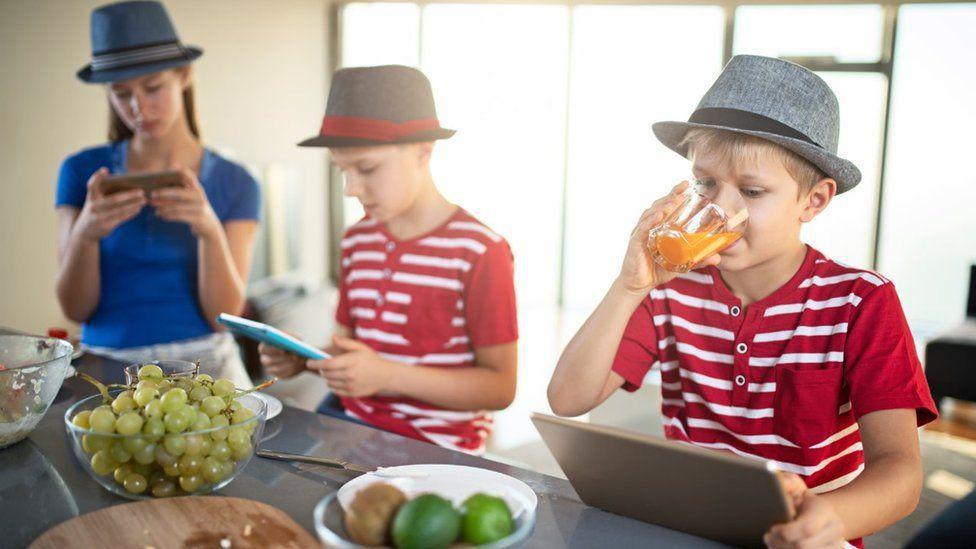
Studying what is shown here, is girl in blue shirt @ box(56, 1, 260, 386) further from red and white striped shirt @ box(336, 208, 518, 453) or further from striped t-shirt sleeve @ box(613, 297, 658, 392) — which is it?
striped t-shirt sleeve @ box(613, 297, 658, 392)

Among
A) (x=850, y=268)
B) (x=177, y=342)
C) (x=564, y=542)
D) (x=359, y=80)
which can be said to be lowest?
(x=177, y=342)

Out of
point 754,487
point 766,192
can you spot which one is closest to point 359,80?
point 766,192

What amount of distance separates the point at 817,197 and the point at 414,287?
2.92 ft

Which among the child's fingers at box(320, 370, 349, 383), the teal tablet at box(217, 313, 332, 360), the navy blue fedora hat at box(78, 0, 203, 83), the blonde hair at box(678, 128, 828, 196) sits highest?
the navy blue fedora hat at box(78, 0, 203, 83)

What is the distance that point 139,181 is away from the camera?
187 centimetres

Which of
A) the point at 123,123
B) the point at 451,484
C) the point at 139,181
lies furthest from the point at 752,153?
the point at 123,123

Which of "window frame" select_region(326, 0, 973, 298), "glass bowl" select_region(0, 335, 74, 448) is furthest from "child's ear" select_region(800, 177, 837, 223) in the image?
"window frame" select_region(326, 0, 973, 298)

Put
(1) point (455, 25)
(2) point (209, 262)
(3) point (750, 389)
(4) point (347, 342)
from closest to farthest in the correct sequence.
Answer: (3) point (750, 389) < (4) point (347, 342) < (2) point (209, 262) < (1) point (455, 25)

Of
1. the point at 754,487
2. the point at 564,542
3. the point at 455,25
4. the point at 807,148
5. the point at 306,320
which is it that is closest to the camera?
the point at 754,487

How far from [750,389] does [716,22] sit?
5.25 meters

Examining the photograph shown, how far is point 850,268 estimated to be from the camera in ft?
4.38

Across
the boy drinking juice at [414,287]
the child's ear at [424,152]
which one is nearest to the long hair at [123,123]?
the boy drinking juice at [414,287]

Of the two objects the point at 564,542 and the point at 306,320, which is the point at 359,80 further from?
the point at 306,320

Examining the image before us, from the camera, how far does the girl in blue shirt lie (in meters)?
2.06
